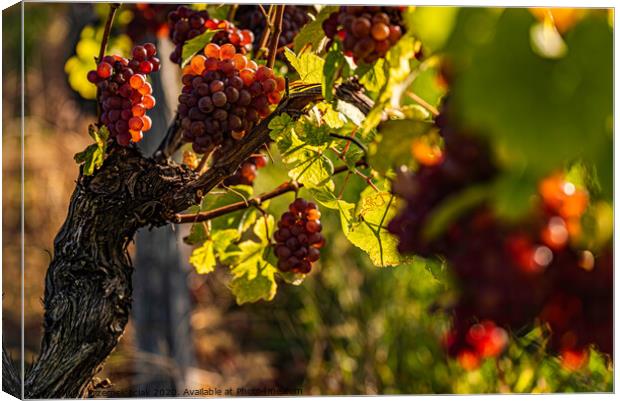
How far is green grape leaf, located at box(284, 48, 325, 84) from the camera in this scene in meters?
0.94

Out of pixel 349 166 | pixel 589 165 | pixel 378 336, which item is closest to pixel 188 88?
pixel 349 166

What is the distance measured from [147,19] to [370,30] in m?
0.98

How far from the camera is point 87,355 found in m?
1.12

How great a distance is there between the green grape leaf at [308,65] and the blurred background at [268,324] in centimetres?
71

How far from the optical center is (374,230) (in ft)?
3.32

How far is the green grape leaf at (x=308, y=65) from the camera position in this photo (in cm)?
94

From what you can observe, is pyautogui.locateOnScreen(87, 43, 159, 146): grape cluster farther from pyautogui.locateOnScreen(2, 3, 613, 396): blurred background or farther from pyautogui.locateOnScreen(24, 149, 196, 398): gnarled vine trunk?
pyautogui.locateOnScreen(2, 3, 613, 396): blurred background

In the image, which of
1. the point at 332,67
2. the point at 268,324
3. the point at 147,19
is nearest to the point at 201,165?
the point at 332,67

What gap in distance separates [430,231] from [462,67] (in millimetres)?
92

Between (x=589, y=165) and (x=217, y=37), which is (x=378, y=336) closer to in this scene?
(x=217, y=37)

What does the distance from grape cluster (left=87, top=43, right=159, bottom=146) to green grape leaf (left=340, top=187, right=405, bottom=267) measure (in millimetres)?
267

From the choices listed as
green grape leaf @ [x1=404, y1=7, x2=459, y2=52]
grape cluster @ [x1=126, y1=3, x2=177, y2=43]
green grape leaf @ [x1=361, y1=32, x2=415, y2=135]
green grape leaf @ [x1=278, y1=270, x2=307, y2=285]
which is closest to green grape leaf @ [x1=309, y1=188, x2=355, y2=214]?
green grape leaf @ [x1=278, y1=270, x2=307, y2=285]

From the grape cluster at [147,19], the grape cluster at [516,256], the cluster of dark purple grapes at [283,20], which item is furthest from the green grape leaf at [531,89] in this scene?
the grape cluster at [147,19]

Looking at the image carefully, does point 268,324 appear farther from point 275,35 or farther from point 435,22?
point 435,22
